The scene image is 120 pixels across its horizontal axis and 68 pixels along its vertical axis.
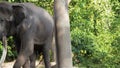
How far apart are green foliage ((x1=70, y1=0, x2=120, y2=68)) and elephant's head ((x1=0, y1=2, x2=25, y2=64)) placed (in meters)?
3.66

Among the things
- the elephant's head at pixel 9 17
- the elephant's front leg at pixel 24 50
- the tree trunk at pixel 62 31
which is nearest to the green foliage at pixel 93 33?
→ the elephant's front leg at pixel 24 50

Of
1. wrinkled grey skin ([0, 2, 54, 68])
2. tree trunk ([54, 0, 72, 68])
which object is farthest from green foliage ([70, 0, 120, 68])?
tree trunk ([54, 0, 72, 68])

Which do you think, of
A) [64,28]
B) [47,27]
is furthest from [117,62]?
[64,28]

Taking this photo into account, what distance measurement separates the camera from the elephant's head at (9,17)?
18.1 feet

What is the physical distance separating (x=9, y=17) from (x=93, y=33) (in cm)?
504

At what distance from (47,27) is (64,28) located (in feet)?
7.25

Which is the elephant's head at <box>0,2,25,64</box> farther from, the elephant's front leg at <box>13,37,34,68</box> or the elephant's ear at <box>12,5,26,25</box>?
the elephant's front leg at <box>13,37,34,68</box>

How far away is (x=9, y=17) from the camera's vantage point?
5555mm

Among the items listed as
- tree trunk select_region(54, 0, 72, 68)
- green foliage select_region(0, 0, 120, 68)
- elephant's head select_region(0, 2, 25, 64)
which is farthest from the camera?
green foliage select_region(0, 0, 120, 68)

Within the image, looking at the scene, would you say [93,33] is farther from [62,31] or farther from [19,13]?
[62,31]

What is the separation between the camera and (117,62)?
29.2 feet

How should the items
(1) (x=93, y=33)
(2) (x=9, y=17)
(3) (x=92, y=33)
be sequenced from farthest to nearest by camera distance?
1. (1) (x=93, y=33)
2. (3) (x=92, y=33)
3. (2) (x=9, y=17)

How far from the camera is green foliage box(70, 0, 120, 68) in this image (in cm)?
943

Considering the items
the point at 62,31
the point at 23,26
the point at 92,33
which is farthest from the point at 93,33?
the point at 62,31
